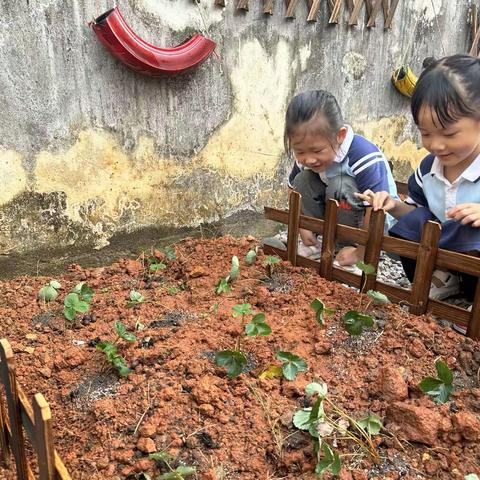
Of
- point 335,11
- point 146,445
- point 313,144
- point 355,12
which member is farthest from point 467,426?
point 355,12

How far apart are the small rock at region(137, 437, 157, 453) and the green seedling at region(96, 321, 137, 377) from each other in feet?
1.09

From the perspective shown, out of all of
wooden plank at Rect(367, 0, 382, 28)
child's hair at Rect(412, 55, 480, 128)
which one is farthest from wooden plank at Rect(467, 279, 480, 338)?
wooden plank at Rect(367, 0, 382, 28)

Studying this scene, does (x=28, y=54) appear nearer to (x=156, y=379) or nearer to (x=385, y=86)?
(x=156, y=379)

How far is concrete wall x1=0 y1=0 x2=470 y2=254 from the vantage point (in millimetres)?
2338

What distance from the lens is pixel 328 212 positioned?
7.48ft

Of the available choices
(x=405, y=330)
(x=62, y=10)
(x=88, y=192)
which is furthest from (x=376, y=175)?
(x=62, y=10)

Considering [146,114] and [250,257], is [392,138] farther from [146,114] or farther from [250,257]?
[146,114]

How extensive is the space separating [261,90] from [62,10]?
1335mm

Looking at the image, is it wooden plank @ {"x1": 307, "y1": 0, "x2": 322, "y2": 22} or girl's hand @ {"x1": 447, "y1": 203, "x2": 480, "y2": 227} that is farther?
wooden plank @ {"x1": 307, "y1": 0, "x2": 322, "y2": 22}

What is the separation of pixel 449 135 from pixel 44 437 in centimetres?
173

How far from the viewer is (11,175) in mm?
2352

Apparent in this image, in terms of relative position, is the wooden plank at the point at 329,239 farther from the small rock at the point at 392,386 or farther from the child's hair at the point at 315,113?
the small rock at the point at 392,386

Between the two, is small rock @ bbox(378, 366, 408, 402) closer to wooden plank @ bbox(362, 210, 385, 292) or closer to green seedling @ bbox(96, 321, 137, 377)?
wooden plank @ bbox(362, 210, 385, 292)

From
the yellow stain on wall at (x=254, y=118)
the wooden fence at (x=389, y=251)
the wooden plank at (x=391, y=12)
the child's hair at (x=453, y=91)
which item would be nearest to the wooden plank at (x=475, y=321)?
the wooden fence at (x=389, y=251)
